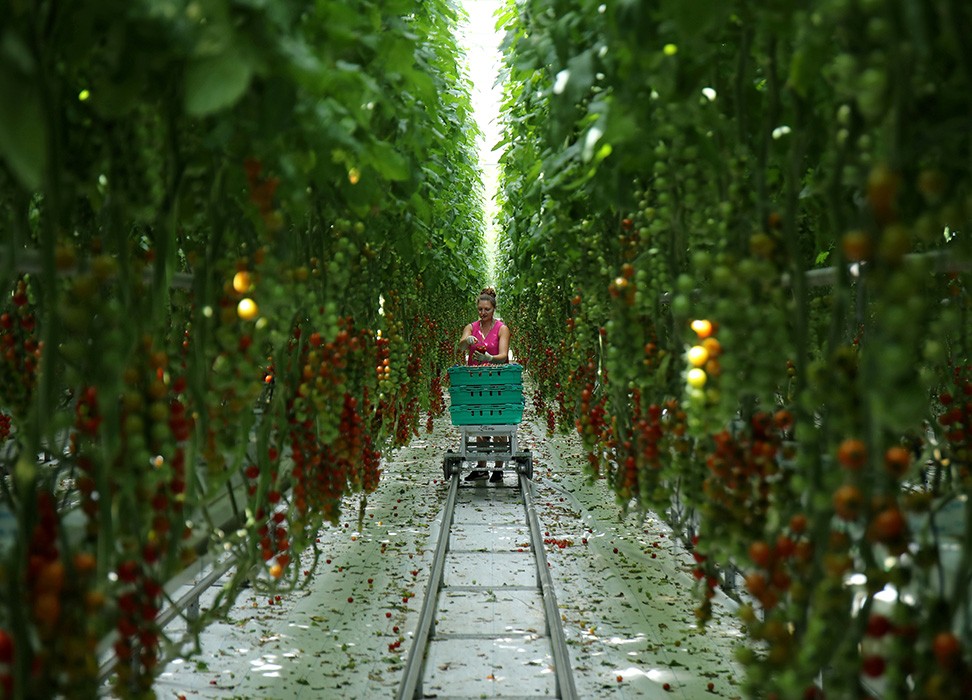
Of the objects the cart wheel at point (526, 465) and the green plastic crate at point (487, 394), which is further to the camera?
the cart wheel at point (526, 465)

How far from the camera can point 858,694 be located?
48.9 inches

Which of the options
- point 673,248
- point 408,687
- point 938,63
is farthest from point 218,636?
point 938,63

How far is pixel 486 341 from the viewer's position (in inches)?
309

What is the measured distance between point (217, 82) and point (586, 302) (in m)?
2.91

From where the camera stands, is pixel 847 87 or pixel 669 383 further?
pixel 669 383

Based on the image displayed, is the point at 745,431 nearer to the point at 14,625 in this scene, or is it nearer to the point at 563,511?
the point at 14,625

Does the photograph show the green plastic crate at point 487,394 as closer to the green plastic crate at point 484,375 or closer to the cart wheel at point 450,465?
the green plastic crate at point 484,375

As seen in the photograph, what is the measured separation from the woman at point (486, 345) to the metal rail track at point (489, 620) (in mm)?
1328

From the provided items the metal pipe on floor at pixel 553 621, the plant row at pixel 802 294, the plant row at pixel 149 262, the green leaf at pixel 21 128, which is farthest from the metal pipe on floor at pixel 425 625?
the green leaf at pixel 21 128

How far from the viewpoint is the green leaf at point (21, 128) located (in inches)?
33.9

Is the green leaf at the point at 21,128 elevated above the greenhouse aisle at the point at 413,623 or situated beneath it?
elevated above

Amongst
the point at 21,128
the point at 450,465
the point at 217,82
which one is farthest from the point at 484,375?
the point at 21,128

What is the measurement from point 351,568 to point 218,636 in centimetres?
127

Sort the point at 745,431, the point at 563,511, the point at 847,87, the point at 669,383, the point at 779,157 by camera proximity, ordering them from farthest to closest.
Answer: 1. the point at 563,511
2. the point at 669,383
3. the point at 779,157
4. the point at 745,431
5. the point at 847,87
